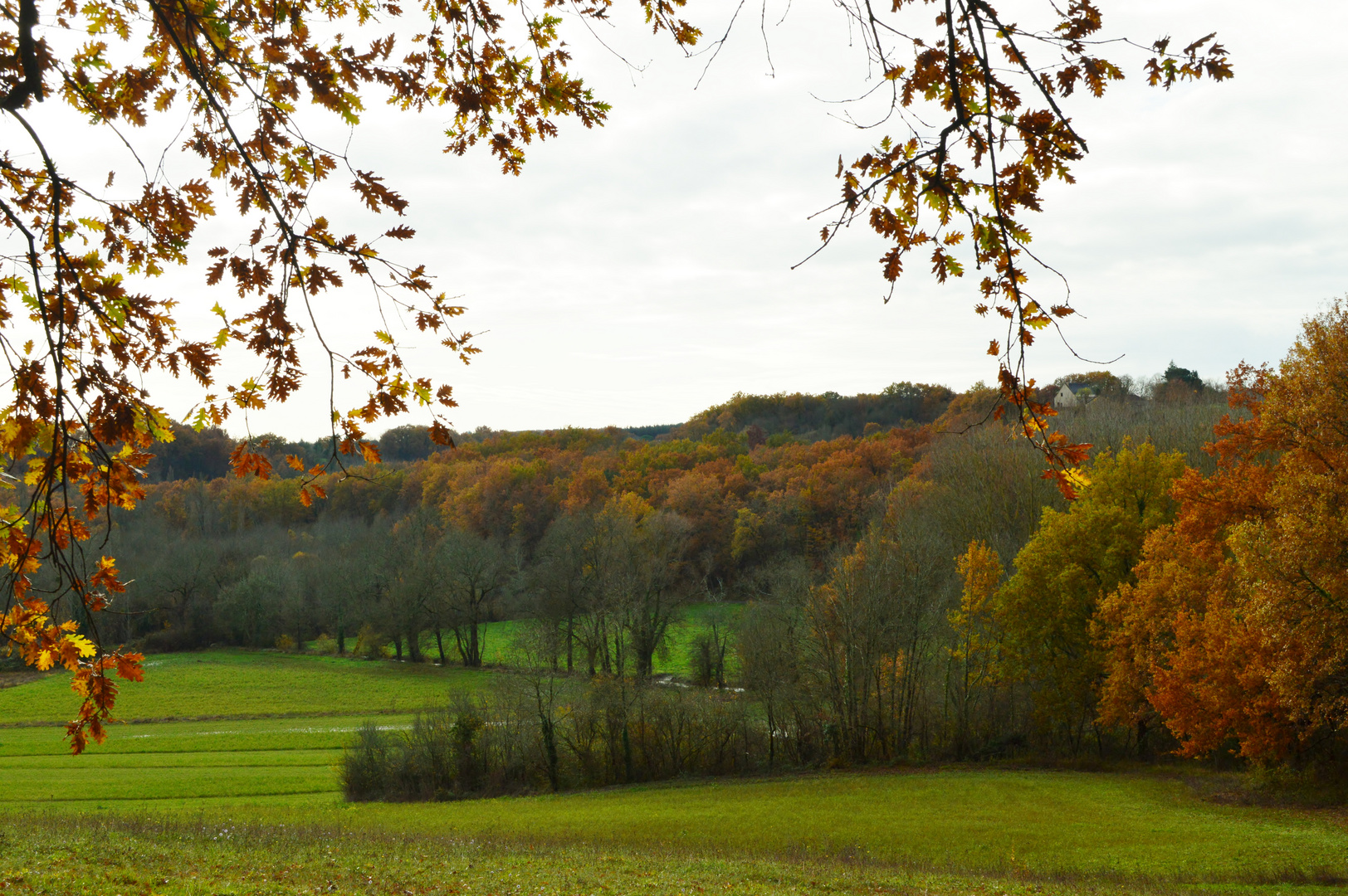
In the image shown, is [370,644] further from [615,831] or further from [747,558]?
[615,831]

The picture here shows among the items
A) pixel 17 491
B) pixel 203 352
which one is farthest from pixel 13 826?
pixel 203 352

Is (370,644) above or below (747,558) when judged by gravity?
below

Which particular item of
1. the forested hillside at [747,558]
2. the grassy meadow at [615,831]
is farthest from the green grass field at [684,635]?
the grassy meadow at [615,831]

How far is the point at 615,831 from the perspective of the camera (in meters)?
20.9

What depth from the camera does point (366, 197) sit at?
421 centimetres

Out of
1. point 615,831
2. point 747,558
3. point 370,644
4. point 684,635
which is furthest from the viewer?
point 747,558

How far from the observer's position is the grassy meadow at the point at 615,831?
37.7 ft

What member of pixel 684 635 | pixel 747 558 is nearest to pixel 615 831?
pixel 684 635

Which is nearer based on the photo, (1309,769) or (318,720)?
(1309,769)

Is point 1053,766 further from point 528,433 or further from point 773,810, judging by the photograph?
point 528,433

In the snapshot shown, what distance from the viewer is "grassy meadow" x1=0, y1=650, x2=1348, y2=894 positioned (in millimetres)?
11484

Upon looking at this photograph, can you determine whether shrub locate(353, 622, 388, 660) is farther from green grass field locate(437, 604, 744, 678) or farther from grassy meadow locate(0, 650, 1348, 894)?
grassy meadow locate(0, 650, 1348, 894)

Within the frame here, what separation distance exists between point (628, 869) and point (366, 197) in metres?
12.5

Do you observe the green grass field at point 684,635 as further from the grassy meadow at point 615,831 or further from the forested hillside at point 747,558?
the grassy meadow at point 615,831
